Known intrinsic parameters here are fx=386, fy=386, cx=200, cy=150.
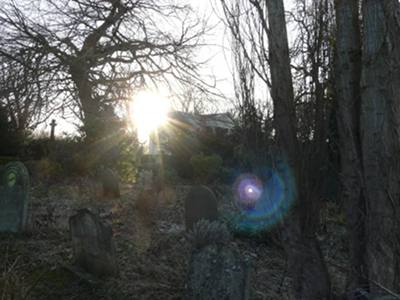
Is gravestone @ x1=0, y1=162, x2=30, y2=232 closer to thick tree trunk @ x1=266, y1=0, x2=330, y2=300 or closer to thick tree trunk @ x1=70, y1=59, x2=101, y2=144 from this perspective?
thick tree trunk @ x1=266, y1=0, x2=330, y2=300

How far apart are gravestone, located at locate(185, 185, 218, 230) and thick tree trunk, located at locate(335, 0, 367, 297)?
3045 mm

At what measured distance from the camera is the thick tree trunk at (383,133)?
263 centimetres

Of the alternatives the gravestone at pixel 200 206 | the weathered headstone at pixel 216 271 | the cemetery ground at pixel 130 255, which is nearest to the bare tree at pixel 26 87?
the cemetery ground at pixel 130 255

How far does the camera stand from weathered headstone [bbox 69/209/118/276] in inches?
163

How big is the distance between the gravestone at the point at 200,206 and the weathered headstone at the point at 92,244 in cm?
188

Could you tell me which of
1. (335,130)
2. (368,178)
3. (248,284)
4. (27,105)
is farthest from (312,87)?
(27,105)

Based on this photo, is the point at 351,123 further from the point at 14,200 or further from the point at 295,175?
the point at 14,200

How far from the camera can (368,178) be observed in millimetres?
2725

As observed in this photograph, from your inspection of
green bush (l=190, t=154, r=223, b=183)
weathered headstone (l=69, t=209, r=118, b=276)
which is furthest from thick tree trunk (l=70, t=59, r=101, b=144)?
weathered headstone (l=69, t=209, r=118, b=276)

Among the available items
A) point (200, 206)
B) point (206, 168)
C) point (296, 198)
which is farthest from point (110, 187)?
point (296, 198)

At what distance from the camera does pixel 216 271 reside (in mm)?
3090

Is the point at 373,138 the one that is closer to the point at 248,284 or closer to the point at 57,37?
the point at 248,284

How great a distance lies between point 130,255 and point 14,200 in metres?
1.95

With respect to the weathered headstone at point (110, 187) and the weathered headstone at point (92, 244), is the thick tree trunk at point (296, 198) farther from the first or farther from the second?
the weathered headstone at point (110, 187)
